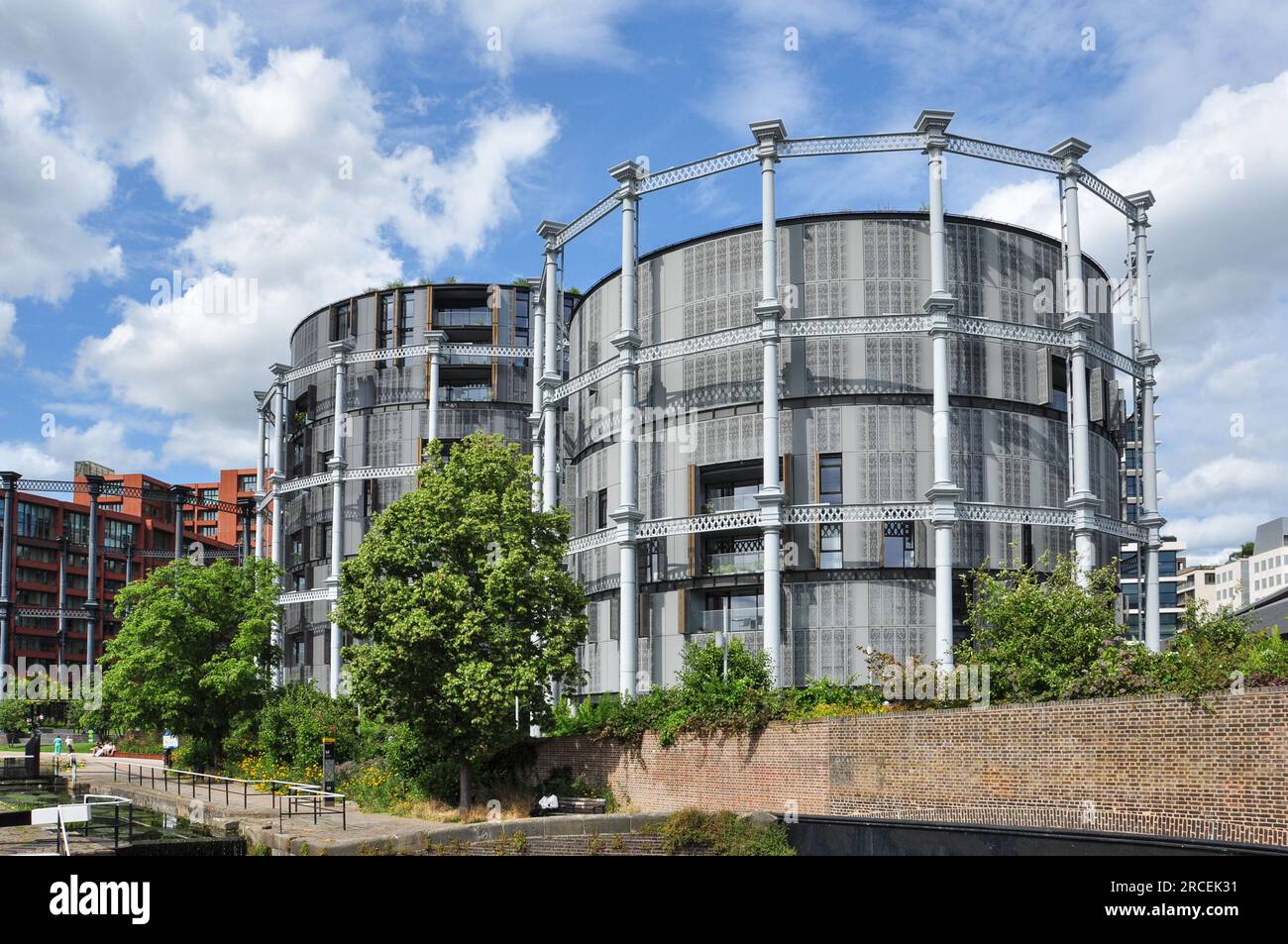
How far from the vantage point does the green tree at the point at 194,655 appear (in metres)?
41.8

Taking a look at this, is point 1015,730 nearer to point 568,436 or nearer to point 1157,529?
point 1157,529

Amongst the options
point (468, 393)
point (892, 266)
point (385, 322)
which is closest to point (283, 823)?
point (892, 266)

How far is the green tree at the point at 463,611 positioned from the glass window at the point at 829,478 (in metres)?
A: 11.0

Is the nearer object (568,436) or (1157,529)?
(1157,529)

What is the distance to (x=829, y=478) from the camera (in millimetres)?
40594

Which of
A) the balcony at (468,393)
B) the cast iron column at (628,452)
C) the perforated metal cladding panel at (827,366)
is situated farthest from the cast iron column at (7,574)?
the perforated metal cladding panel at (827,366)

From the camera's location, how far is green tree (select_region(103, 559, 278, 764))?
137ft

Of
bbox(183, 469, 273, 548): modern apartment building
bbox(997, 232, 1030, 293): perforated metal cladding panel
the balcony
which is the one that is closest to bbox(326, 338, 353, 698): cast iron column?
the balcony

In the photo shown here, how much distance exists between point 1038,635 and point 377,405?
4233 centimetres

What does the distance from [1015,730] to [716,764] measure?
30.5ft

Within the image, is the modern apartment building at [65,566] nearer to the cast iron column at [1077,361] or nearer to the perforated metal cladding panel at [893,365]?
the perforated metal cladding panel at [893,365]

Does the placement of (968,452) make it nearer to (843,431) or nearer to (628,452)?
(843,431)
